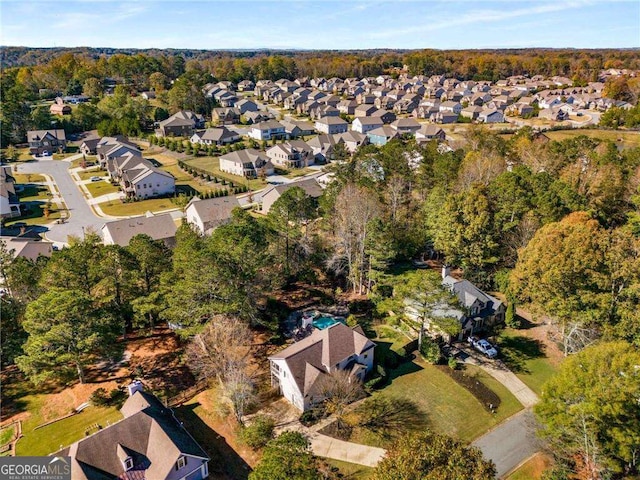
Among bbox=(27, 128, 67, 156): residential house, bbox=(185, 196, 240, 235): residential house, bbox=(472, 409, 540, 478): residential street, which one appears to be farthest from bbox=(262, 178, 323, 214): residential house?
bbox=(27, 128, 67, 156): residential house

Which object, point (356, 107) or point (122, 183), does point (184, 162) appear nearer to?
point (122, 183)

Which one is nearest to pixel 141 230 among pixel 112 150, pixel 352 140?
pixel 112 150

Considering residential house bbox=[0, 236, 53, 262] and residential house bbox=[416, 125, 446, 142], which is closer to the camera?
residential house bbox=[0, 236, 53, 262]

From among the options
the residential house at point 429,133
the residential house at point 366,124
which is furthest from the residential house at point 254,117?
the residential house at point 429,133

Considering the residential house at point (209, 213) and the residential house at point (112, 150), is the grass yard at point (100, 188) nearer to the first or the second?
the residential house at point (112, 150)

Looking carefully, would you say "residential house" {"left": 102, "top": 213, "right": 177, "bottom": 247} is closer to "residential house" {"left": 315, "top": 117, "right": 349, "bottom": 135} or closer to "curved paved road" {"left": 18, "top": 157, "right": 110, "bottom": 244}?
"curved paved road" {"left": 18, "top": 157, "right": 110, "bottom": 244}

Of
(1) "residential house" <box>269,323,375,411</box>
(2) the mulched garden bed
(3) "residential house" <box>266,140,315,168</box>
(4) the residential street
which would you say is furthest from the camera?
(3) "residential house" <box>266,140,315,168</box>
